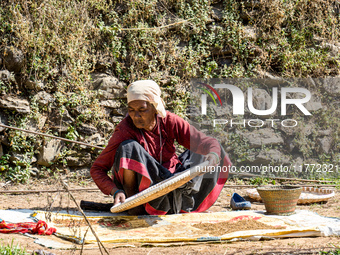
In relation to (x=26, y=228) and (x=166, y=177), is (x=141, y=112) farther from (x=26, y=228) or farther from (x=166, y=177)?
(x=26, y=228)

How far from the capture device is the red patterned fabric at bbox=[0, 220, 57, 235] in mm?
2461

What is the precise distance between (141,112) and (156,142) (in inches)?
12.7

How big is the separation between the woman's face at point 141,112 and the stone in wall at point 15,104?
8.16 ft

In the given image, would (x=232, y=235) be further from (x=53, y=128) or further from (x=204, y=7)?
(x=204, y=7)

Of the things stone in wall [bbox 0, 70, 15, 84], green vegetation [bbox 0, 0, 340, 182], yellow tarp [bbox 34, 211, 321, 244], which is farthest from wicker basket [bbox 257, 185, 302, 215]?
stone in wall [bbox 0, 70, 15, 84]

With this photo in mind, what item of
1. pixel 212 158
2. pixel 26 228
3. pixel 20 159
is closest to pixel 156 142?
pixel 212 158

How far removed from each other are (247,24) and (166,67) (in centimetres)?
176

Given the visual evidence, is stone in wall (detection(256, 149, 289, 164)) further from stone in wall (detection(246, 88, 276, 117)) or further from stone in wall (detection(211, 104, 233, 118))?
stone in wall (detection(211, 104, 233, 118))

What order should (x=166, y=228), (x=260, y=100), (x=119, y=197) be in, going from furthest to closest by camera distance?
(x=260, y=100), (x=119, y=197), (x=166, y=228)

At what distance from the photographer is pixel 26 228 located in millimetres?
2529

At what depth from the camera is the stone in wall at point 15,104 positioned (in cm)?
497

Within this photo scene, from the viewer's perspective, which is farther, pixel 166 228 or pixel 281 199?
pixel 281 199

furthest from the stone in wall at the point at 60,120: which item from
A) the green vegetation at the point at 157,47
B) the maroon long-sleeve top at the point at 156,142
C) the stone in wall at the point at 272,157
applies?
the stone in wall at the point at 272,157

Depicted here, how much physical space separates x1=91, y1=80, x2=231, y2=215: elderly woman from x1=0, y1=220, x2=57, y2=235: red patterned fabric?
21.1 inches
